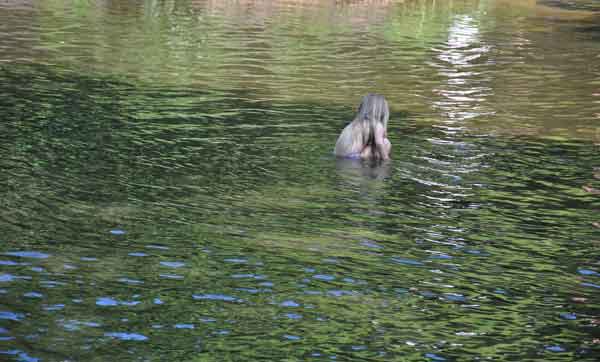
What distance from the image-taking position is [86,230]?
1345 cm

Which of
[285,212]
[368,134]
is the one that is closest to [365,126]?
[368,134]

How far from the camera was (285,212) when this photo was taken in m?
15.0

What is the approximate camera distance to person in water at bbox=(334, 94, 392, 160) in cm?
1886

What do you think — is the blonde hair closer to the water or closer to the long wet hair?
the long wet hair

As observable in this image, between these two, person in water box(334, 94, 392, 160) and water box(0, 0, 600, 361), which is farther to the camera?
person in water box(334, 94, 392, 160)

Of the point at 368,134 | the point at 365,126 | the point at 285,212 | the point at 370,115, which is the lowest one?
the point at 285,212

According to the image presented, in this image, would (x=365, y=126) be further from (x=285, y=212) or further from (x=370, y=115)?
(x=285, y=212)

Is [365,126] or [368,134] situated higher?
[365,126]

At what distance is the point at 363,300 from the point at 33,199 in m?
5.69

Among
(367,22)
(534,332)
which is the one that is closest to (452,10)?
(367,22)

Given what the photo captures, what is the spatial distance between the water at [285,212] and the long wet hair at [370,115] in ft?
2.78

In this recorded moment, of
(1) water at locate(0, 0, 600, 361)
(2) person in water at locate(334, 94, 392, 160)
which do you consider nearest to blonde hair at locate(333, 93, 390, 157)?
(2) person in water at locate(334, 94, 392, 160)

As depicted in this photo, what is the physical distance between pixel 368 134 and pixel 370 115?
348mm

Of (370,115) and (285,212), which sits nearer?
(285,212)
